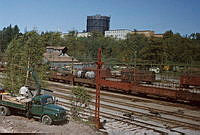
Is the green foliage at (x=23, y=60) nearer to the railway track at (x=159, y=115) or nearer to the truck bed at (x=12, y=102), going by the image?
the truck bed at (x=12, y=102)

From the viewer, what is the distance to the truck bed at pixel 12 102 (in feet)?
43.7

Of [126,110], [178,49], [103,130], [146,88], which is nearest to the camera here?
[103,130]

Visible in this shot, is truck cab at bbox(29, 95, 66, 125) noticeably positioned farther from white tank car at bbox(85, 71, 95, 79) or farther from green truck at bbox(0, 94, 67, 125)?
white tank car at bbox(85, 71, 95, 79)

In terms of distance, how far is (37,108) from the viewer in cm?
1295

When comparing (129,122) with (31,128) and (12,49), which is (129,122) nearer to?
(31,128)

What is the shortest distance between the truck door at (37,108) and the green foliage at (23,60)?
2.81 metres

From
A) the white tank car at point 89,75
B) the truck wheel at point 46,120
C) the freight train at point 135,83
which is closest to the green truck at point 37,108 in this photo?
the truck wheel at point 46,120

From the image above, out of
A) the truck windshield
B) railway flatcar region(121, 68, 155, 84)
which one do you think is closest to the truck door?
the truck windshield

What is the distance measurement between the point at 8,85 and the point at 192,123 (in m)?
12.5

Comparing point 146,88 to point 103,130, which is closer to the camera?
point 103,130

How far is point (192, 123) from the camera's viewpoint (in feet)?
51.5

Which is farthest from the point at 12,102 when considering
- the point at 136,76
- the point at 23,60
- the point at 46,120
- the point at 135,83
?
the point at 136,76

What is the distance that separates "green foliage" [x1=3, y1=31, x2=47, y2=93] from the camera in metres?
15.7

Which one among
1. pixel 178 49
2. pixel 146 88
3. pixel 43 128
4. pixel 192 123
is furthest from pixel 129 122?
pixel 178 49
